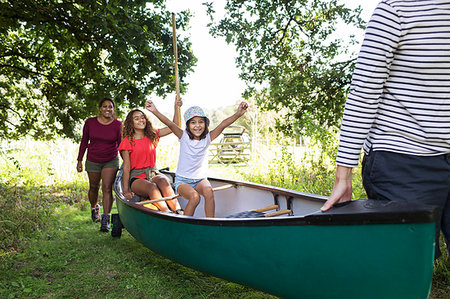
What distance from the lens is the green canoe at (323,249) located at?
155 cm

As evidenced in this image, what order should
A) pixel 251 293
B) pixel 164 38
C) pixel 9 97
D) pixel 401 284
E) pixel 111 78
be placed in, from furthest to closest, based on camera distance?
pixel 9 97 < pixel 111 78 < pixel 164 38 < pixel 251 293 < pixel 401 284

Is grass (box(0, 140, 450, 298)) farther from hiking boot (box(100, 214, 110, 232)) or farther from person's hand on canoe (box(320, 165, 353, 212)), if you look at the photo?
person's hand on canoe (box(320, 165, 353, 212))

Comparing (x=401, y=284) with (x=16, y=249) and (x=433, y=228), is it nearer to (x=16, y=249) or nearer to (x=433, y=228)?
(x=433, y=228)

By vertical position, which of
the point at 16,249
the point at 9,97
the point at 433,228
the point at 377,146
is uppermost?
the point at 9,97

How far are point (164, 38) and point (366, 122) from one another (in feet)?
14.7

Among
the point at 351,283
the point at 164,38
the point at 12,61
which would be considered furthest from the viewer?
the point at 12,61

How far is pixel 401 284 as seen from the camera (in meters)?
1.61

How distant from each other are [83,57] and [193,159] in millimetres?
3096

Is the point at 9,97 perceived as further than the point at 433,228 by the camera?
Yes

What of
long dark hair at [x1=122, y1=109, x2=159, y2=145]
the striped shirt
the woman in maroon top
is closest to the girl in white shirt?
long dark hair at [x1=122, y1=109, x2=159, y2=145]

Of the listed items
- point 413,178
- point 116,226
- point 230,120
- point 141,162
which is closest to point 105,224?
point 116,226

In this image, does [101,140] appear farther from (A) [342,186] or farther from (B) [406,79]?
(B) [406,79]

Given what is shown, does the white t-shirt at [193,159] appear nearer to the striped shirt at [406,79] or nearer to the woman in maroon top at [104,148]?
the woman in maroon top at [104,148]

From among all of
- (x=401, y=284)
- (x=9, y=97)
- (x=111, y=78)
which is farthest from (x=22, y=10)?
(x=401, y=284)
